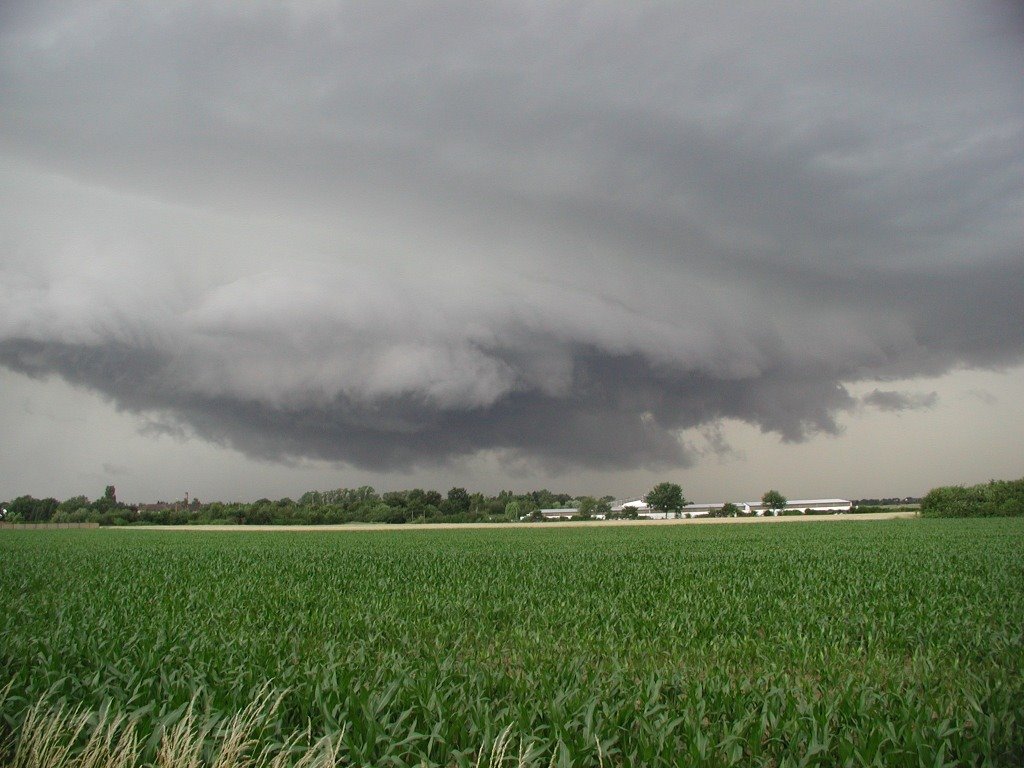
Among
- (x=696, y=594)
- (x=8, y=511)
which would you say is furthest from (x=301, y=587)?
(x=8, y=511)

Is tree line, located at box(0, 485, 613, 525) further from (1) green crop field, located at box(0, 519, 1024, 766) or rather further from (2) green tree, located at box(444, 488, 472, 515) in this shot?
(1) green crop field, located at box(0, 519, 1024, 766)

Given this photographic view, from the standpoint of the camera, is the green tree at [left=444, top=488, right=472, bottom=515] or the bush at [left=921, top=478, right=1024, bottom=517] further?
the green tree at [left=444, top=488, right=472, bottom=515]

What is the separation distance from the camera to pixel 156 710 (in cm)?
940

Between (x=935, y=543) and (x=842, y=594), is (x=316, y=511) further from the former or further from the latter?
(x=842, y=594)

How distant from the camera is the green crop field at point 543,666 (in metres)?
7.87

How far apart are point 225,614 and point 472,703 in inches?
442

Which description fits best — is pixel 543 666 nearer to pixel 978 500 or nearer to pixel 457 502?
pixel 978 500

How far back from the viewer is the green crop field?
7867 mm

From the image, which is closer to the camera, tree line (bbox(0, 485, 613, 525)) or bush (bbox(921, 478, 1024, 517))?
bush (bbox(921, 478, 1024, 517))

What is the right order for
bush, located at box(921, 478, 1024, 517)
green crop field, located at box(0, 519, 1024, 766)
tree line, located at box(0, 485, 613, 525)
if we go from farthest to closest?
1. tree line, located at box(0, 485, 613, 525)
2. bush, located at box(921, 478, 1024, 517)
3. green crop field, located at box(0, 519, 1024, 766)

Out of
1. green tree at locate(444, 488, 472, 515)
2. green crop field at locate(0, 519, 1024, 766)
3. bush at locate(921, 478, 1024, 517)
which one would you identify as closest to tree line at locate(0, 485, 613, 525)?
green tree at locate(444, 488, 472, 515)

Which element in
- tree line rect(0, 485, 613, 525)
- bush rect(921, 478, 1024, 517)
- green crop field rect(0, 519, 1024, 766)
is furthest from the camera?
tree line rect(0, 485, 613, 525)

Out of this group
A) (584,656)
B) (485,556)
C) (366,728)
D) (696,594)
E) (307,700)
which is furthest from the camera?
(485,556)

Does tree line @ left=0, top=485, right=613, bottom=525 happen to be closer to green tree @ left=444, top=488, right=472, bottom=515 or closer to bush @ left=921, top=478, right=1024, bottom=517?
green tree @ left=444, top=488, right=472, bottom=515
